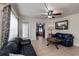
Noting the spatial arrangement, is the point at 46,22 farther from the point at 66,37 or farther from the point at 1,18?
the point at 1,18

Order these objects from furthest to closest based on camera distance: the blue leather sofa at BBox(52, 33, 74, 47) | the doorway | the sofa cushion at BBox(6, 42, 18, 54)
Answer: the blue leather sofa at BBox(52, 33, 74, 47), the doorway, the sofa cushion at BBox(6, 42, 18, 54)

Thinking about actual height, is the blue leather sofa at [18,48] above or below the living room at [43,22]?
below

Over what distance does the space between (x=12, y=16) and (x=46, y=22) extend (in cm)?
89

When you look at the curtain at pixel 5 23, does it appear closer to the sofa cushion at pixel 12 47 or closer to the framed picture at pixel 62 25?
the sofa cushion at pixel 12 47

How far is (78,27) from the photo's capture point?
2.67 meters

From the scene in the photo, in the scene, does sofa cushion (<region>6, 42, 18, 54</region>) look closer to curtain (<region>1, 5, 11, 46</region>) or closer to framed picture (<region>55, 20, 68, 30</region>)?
curtain (<region>1, 5, 11, 46</region>)

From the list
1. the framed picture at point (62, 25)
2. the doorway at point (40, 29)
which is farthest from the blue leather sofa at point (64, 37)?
the doorway at point (40, 29)

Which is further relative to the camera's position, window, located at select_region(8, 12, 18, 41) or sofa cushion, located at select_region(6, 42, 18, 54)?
window, located at select_region(8, 12, 18, 41)

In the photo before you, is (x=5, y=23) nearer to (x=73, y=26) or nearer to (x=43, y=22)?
(x=43, y=22)

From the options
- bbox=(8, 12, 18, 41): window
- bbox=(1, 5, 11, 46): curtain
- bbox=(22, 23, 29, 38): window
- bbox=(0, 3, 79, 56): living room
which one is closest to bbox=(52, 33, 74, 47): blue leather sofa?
bbox=(0, 3, 79, 56): living room

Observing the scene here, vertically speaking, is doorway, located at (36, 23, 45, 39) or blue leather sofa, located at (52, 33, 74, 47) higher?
doorway, located at (36, 23, 45, 39)

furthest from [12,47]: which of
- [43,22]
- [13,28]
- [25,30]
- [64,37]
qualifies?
[64,37]

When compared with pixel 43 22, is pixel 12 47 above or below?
below

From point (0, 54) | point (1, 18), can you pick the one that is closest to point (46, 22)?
point (1, 18)
